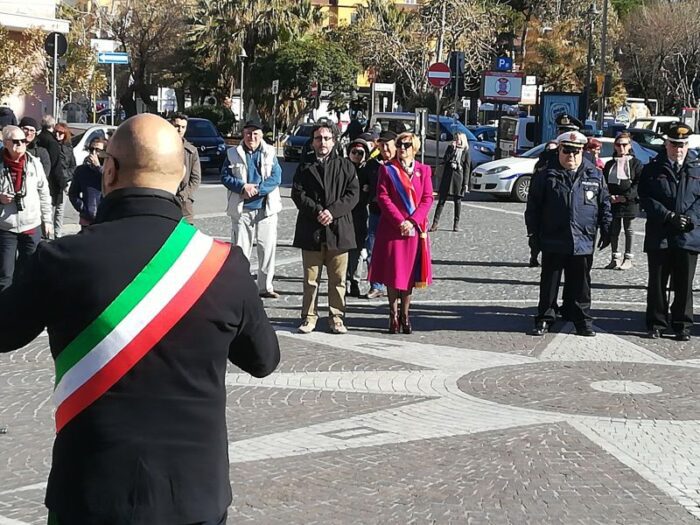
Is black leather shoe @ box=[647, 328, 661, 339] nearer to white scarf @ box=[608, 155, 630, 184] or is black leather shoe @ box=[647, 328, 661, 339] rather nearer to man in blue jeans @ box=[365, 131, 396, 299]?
man in blue jeans @ box=[365, 131, 396, 299]

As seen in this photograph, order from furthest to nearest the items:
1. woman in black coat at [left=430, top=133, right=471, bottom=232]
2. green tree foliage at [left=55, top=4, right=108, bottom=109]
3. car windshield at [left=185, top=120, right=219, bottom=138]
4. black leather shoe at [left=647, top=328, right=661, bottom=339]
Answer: green tree foliage at [left=55, top=4, right=108, bottom=109] → car windshield at [left=185, top=120, right=219, bottom=138] → woman in black coat at [left=430, top=133, right=471, bottom=232] → black leather shoe at [left=647, top=328, right=661, bottom=339]

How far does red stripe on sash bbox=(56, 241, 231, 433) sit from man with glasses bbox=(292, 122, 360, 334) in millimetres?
7183

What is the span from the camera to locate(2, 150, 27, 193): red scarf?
1000 cm

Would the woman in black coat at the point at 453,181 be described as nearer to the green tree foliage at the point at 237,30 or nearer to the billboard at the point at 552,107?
the billboard at the point at 552,107

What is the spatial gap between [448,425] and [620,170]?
306 inches

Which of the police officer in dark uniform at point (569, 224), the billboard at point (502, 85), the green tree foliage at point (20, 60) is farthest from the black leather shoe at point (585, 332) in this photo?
the green tree foliage at point (20, 60)

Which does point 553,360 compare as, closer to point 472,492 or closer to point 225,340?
point 472,492

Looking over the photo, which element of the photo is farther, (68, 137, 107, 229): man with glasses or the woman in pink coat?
(68, 137, 107, 229): man with glasses

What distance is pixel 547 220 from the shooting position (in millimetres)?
10523

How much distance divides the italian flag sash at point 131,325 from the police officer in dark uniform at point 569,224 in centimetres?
773

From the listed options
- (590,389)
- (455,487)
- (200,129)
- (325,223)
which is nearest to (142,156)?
(455,487)

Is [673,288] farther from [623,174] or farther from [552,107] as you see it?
[552,107]

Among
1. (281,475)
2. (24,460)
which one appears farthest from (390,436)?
(24,460)

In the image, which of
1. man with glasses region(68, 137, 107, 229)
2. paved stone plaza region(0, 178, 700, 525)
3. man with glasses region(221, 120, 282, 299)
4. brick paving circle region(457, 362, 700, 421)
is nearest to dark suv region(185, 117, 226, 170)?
man with glasses region(221, 120, 282, 299)
